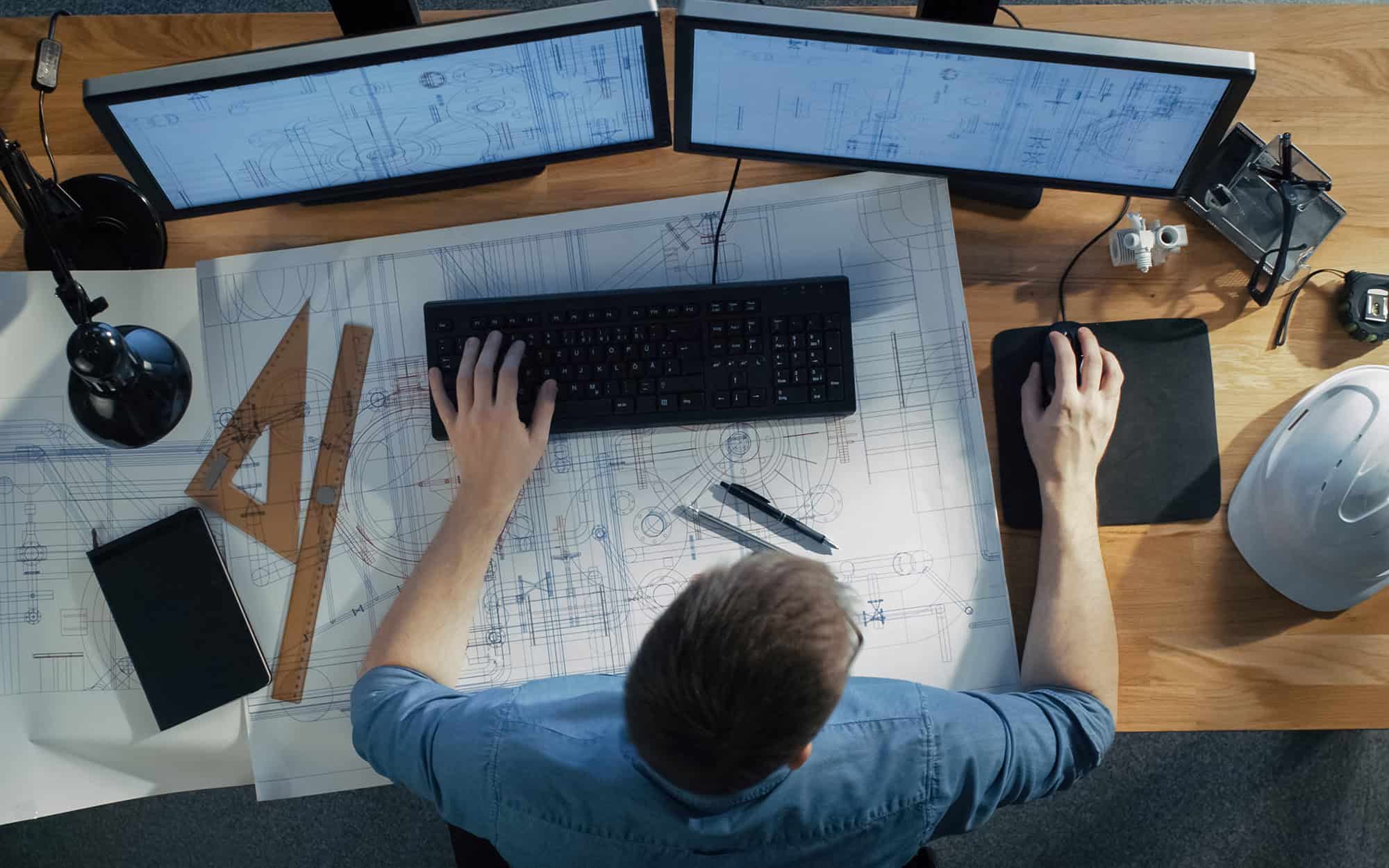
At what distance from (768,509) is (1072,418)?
12.7 inches

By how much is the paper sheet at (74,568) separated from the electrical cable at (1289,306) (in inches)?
45.1

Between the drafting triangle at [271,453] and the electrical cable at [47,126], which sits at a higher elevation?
the electrical cable at [47,126]

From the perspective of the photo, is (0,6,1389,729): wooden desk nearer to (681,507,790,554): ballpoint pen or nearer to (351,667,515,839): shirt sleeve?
(681,507,790,554): ballpoint pen

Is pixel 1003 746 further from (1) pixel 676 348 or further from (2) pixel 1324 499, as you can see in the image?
(1) pixel 676 348

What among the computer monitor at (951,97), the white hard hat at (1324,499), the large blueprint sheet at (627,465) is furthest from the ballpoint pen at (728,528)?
the white hard hat at (1324,499)

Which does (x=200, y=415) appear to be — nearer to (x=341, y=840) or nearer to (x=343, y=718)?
(x=343, y=718)

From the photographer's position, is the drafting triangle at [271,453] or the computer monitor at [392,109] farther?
the drafting triangle at [271,453]

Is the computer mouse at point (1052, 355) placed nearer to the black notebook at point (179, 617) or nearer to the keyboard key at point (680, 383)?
the keyboard key at point (680, 383)

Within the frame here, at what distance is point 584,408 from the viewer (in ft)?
3.02

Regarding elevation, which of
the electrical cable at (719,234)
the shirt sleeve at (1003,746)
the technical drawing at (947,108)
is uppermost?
the technical drawing at (947,108)

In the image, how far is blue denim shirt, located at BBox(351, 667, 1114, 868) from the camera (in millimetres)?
735

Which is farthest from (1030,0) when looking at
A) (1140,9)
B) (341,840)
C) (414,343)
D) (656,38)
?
(341,840)

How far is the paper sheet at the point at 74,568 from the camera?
92cm

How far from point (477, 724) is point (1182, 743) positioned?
49.5 inches
